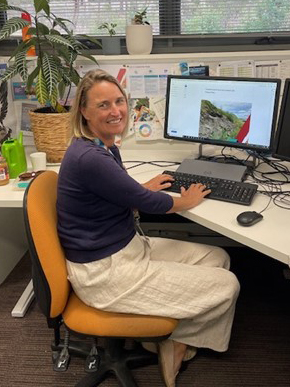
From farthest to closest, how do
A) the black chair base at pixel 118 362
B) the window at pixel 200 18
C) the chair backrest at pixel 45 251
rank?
the window at pixel 200 18 → the black chair base at pixel 118 362 → the chair backrest at pixel 45 251

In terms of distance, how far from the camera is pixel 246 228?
51.5 inches

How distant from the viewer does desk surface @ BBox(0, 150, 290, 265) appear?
1209 millimetres

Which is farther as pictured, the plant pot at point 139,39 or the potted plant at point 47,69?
the plant pot at point 139,39

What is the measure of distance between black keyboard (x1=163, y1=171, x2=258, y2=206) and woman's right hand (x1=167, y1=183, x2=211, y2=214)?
0.04m

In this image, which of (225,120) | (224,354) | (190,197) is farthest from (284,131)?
(224,354)

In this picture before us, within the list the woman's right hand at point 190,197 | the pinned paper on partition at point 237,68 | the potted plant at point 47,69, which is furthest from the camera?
the pinned paper on partition at point 237,68

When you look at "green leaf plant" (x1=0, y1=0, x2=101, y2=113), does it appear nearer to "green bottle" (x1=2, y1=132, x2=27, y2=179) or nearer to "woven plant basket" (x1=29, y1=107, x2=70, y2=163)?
"woven plant basket" (x1=29, y1=107, x2=70, y2=163)

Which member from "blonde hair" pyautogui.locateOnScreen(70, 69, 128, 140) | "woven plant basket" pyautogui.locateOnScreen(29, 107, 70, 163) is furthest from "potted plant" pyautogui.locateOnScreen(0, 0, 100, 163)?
"blonde hair" pyautogui.locateOnScreen(70, 69, 128, 140)

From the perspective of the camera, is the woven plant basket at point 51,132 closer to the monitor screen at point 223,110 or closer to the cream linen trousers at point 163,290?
the monitor screen at point 223,110

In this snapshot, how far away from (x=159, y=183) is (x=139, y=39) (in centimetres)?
84

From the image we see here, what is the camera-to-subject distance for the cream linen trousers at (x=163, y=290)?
51.4 inches

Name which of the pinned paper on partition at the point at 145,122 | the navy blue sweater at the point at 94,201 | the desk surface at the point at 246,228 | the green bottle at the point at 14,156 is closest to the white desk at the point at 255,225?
the desk surface at the point at 246,228

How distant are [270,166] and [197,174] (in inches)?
15.6

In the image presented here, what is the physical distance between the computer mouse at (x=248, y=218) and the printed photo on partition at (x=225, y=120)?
1.50 ft
